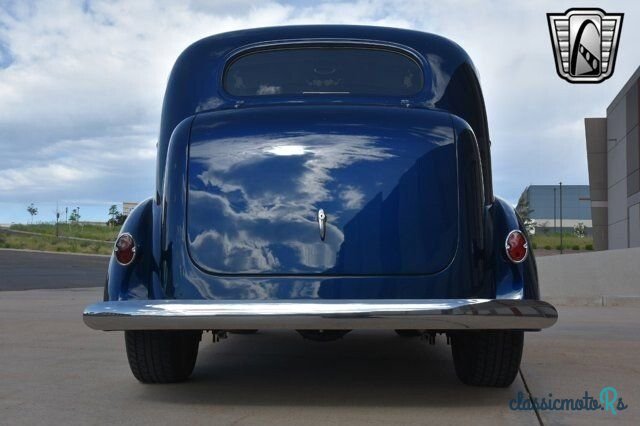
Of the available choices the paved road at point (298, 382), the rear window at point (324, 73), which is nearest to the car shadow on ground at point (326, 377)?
the paved road at point (298, 382)

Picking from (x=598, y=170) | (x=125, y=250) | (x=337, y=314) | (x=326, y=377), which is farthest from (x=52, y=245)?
(x=337, y=314)

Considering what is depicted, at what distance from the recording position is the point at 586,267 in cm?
1712

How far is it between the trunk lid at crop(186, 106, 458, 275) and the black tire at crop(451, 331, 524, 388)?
2.34 ft

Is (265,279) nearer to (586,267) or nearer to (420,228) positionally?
(420,228)

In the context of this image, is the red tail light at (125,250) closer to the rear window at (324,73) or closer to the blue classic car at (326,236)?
the blue classic car at (326,236)

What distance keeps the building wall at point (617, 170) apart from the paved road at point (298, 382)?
32746 mm

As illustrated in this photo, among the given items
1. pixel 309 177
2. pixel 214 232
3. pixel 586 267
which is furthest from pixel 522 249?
pixel 586 267

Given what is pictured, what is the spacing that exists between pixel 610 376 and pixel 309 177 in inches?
108

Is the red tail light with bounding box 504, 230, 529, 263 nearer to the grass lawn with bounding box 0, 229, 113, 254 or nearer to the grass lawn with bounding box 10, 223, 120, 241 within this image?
the grass lawn with bounding box 0, 229, 113, 254

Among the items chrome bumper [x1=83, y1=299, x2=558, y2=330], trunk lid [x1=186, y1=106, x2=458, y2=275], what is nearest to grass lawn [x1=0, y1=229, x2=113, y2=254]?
trunk lid [x1=186, y1=106, x2=458, y2=275]

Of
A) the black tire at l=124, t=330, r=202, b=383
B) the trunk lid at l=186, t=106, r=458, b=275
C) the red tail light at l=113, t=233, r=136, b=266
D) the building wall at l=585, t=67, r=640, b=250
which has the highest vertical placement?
the building wall at l=585, t=67, r=640, b=250

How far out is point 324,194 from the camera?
418 centimetres

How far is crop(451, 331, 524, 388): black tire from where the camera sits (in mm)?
4547
